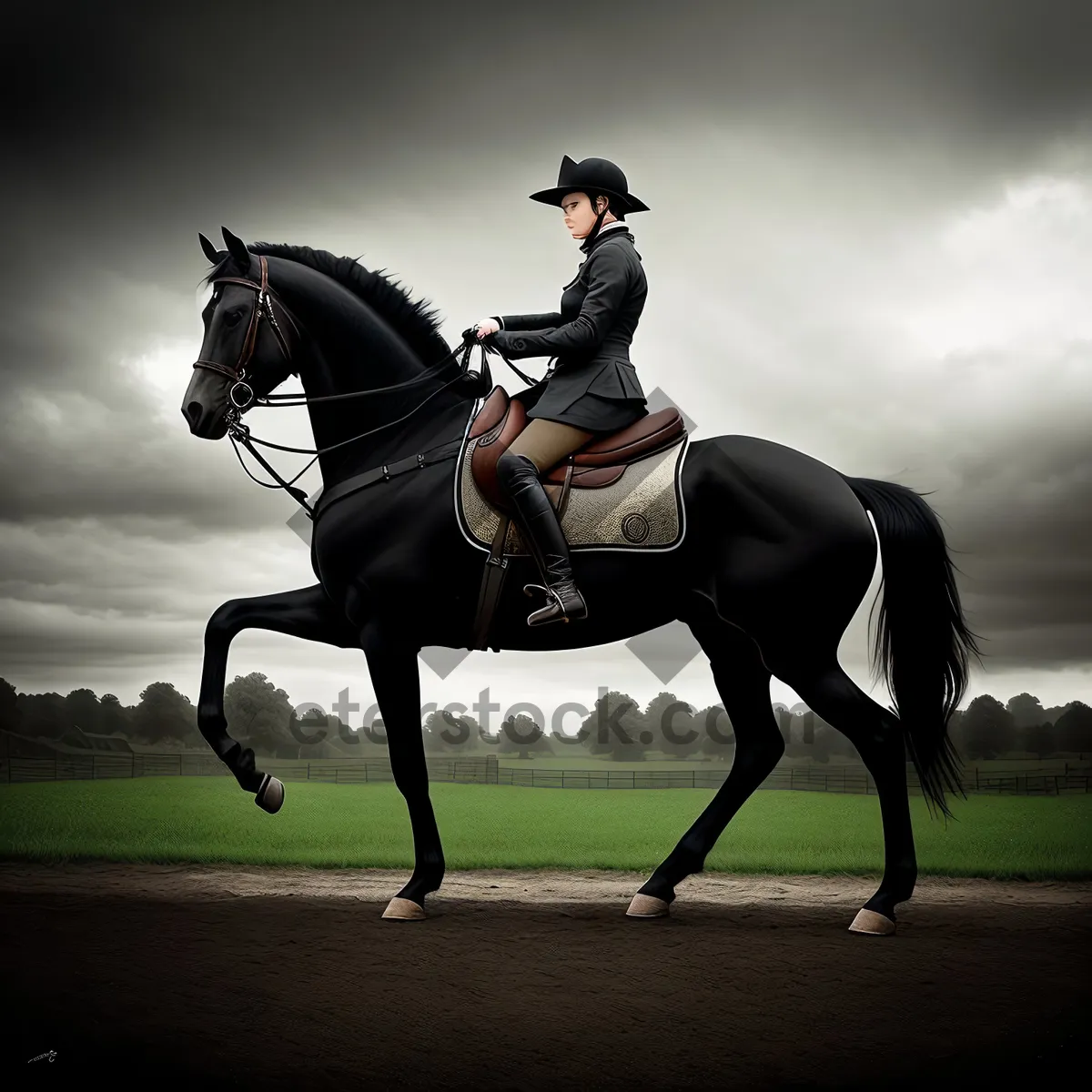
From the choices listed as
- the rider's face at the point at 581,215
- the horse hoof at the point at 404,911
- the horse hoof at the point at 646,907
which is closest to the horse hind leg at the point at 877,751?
the horse hoof at the point at 646,907

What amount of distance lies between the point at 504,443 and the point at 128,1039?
3623 millimetres

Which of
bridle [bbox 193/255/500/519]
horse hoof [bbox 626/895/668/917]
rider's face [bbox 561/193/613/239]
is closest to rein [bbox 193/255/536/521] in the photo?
bridle [bbox 193/255/500/519]

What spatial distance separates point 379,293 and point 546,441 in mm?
1692

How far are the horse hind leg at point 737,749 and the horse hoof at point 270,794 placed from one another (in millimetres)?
2292

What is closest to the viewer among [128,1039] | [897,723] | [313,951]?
[128,1039]

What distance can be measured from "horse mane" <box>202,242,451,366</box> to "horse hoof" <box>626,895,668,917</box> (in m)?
3.76

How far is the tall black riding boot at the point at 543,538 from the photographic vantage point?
5832 mm

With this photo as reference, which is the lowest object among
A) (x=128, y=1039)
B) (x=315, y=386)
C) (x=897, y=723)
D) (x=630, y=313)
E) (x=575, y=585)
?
(x=128, y=1039)

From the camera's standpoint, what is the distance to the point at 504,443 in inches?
241

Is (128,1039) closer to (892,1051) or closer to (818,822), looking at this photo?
(892,1051)

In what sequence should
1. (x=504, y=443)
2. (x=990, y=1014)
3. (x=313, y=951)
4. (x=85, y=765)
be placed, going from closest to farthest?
(x=990, y=1014) → (x=313, y=951) → (x=504, y=443) → (x=85, y=765)

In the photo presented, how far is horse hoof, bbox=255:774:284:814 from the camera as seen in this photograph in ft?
20.0

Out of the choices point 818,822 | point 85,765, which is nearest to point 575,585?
point 818,822

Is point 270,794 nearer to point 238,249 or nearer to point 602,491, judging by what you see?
point 602,491
